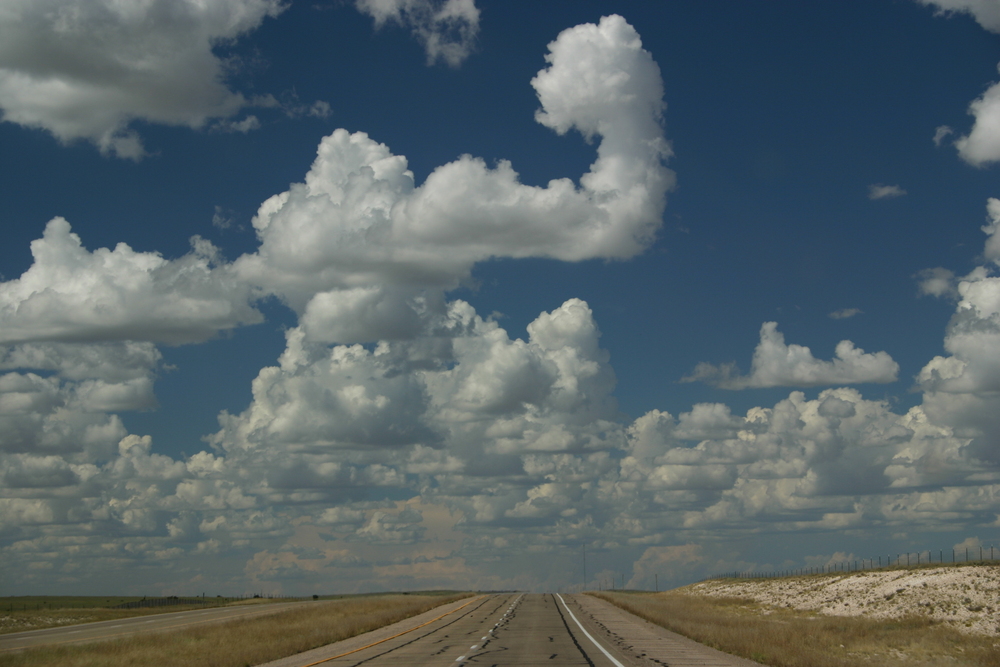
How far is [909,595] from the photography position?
64.2 m

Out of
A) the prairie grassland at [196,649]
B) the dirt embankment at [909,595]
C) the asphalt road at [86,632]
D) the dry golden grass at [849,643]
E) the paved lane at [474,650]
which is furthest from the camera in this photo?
the asphalt road at [86,632]

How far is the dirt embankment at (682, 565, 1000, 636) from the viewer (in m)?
52.8

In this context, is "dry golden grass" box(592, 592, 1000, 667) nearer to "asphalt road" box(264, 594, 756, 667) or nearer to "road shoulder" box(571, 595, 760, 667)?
"road shoulder" box(571, 595, 760, 667)

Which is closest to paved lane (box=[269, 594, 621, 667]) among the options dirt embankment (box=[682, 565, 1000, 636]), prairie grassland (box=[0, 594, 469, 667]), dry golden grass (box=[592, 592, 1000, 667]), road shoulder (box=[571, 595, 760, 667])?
road shoulder (box=[571, 595, 760, 667])

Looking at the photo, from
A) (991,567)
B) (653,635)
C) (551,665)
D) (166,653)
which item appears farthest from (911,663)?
(991,567)

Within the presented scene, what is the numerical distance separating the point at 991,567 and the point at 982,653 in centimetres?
3276

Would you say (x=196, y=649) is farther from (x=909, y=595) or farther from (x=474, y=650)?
(x=909, y=595)

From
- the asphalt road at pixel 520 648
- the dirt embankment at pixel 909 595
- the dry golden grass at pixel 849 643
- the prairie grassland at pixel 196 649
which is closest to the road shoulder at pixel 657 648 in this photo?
the asphalt road at pixel 520 648

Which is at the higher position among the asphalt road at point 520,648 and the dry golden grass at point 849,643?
the asphalt road at point 520,648

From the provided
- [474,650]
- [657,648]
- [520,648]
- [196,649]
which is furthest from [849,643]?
[196,649]

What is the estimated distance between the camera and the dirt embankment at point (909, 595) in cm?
5278

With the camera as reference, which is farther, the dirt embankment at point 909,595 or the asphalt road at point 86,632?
the asphalt road at point 86,632

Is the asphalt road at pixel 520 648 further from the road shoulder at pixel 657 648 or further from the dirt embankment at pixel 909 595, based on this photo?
the dirt embankment at pixel 909 595

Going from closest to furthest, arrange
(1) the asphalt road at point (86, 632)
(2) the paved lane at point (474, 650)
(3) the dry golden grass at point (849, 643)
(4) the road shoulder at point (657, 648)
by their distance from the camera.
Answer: (2) the paved lane at point (474, 650) < (4) the road shoulder at point (657, 648) < (3) the dry golden grass at point (849, 643) < (1) the asphalt road at point (86, 632)
